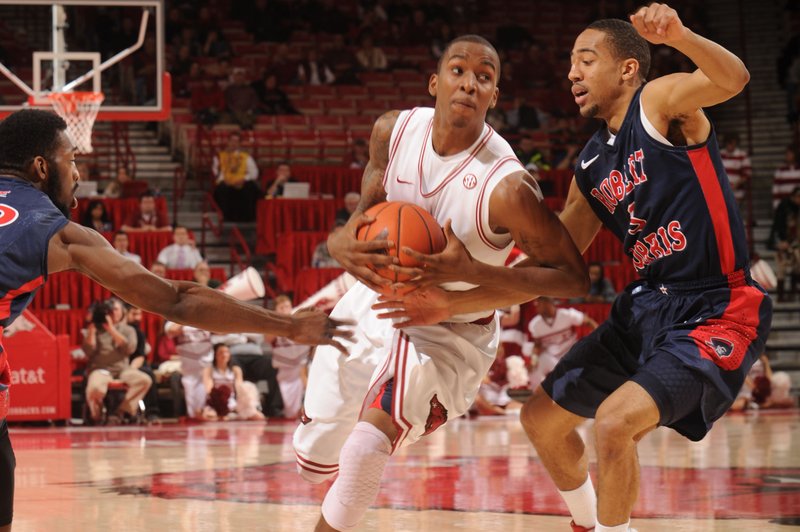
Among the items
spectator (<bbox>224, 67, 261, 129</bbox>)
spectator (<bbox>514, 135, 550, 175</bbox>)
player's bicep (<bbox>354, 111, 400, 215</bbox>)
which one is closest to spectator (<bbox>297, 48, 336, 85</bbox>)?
spectator (<bbox>224, 67, 261, 129</bbox>)

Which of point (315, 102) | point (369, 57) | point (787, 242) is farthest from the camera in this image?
point (369, 57)

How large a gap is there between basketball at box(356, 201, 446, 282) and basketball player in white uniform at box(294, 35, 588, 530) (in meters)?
0.05

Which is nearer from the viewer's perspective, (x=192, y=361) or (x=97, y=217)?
(x=192, y=361)

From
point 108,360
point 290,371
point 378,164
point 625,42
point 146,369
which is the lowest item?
point 290,371

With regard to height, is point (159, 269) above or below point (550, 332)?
above

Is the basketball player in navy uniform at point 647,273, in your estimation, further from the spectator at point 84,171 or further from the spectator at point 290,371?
the spectator at point 84,171

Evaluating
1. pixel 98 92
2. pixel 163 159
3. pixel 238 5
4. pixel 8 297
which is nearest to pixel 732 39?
pixel 238 5

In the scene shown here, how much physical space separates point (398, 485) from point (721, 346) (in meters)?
3.21

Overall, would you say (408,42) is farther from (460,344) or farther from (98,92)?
(460,344)

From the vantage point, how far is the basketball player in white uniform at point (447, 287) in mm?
4211

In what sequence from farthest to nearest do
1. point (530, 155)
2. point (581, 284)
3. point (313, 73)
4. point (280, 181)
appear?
point (313, 73)
point (530, 155)
point (280, 181)
point (581, 284)

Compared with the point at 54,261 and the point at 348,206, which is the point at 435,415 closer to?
the point at 54,261

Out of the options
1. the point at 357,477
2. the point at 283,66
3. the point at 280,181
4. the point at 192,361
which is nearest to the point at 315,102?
the point at 283,66

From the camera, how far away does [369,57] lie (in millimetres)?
19594
